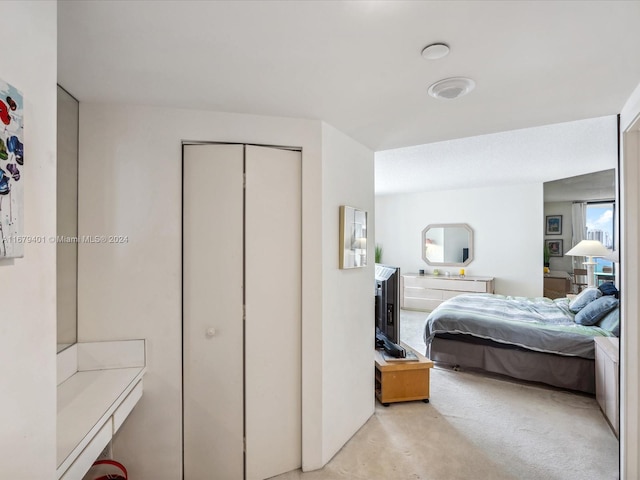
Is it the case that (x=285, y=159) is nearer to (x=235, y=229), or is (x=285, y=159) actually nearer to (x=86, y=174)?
(x=235, y=229)

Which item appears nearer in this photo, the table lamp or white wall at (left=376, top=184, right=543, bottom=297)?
the table lamp

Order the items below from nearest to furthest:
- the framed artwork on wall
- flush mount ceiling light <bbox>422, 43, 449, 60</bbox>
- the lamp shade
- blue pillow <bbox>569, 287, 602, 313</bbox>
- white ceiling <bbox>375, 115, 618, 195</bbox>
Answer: flush mount ceiling light <bbox>422, 43, 449, 60</bbox> → the framed artwork on wall → white ceiling <bbox>375, 115, 618, 195</bbox> → blue pillow <bbox>569, 287, 602, 313</bbox> → the lamp shade

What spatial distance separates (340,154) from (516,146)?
267cm

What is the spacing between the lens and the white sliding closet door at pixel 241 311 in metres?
1.95

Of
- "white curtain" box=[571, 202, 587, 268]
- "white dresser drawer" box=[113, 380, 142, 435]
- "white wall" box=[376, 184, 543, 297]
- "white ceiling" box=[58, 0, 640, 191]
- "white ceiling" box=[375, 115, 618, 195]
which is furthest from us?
"white curtain" box=[571, 202, 587, 268]

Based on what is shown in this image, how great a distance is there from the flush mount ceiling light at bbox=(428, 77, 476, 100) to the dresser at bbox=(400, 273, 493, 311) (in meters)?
5.08

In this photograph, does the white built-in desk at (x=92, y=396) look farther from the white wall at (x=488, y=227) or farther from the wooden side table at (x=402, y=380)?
the white wall at (x=488, y=227)

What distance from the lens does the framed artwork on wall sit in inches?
89.5

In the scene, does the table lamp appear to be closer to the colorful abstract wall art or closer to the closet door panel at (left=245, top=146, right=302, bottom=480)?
the closet door panel at (left=245, top=146, right=302, bottom=480)

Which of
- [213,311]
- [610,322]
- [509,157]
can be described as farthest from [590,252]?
[213,311]

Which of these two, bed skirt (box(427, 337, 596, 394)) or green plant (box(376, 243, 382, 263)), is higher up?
green plant (box(376, 243, 382, 263))

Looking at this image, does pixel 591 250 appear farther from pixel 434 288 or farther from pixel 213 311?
pixel 213 311

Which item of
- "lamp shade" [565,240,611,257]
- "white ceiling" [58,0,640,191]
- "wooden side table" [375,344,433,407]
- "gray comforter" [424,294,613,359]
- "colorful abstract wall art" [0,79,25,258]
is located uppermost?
"white ceiling" [58,0,640,191]

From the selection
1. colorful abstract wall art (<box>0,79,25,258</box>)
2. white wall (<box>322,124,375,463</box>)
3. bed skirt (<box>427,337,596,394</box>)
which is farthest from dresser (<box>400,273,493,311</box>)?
colorful abstract wall art (<box>0,79,25,258</box>)
